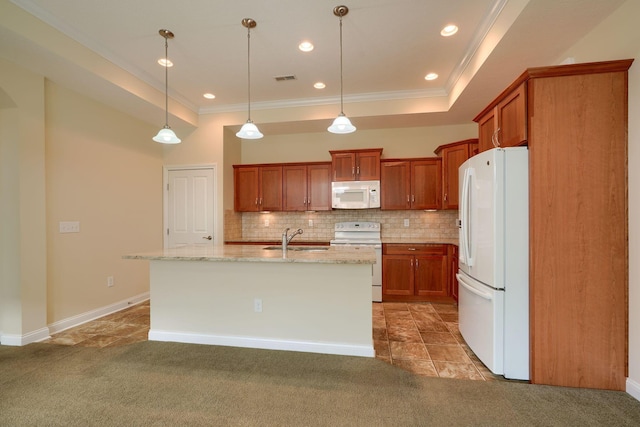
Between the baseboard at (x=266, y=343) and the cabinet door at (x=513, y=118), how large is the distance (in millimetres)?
2145

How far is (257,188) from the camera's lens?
4.95 meters

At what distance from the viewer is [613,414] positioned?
1781 mm

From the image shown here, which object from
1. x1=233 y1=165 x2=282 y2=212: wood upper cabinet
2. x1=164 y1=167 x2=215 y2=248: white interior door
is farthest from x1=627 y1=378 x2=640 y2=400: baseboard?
x1=164 y1=167 x2=215 y2=248: white interior door

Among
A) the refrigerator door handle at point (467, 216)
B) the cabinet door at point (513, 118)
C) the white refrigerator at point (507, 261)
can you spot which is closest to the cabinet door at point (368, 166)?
the refrigerator door handle at point (467, 216)

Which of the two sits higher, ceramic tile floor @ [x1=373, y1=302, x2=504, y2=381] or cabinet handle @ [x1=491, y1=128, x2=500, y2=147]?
cabinet handle @ [x1=491, y1=128, x2=500, y2=147]

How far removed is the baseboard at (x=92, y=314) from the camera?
312cm

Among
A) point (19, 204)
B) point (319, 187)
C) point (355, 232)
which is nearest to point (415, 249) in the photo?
point (355, 232)

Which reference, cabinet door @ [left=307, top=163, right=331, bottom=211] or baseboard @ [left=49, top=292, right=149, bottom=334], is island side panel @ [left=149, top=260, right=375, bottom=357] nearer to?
baseboard @ [left=49, top=292, right=149, bottom=334]

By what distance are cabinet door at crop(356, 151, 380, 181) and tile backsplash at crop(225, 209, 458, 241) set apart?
0.66 m

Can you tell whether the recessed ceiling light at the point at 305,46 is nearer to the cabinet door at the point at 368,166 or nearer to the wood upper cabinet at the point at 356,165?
the wood upper cabinet at the point at 356,165

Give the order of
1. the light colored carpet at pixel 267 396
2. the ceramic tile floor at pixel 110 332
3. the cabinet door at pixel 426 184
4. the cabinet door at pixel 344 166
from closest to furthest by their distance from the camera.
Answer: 1. the light colored carpet at pixel 267 396
2. the ceramic tile floor at pixel 110 332
3. the cabinet door at pixel 426 184
4. the cabinet door at pixel 344 166

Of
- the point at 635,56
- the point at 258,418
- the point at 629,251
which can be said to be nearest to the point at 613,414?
the point at 629,251

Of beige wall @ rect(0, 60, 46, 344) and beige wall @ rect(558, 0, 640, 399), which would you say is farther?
beige wall @ rect(0, 60, 46, 344)

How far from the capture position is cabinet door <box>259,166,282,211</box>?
16.1 ft
